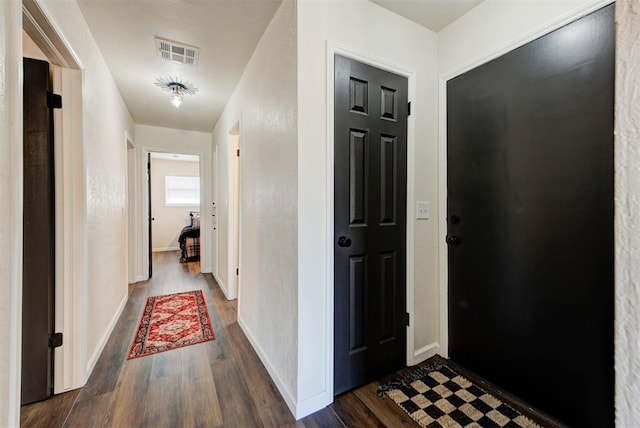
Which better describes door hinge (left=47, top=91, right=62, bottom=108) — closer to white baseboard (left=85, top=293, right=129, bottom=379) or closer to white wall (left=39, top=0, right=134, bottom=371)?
white wall (left=39, top=0, right=134, bottom=371)

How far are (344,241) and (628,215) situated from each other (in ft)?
4.31

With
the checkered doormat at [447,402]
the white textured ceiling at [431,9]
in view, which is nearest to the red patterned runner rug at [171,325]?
the checkered doormat at [447,402]

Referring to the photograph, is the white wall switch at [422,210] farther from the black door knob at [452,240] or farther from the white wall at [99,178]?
the white wall at [99,178]

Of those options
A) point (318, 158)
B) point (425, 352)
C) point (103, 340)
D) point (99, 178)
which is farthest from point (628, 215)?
point (103, 340)

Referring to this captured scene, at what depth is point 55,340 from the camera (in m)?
1.65

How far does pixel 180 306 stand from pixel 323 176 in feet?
8.32

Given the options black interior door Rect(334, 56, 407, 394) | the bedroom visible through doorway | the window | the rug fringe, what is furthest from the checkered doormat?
the window

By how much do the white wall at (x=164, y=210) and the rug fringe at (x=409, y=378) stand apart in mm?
6533

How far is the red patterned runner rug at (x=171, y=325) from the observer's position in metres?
2.22

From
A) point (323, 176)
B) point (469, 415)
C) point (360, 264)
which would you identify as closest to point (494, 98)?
point (323, 176)

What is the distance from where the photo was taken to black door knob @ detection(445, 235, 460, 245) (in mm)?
1892

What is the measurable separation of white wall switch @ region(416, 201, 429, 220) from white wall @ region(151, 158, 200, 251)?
6.47 meters

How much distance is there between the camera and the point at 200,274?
14.6ft

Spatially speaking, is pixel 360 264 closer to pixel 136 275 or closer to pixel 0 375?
pixel 0 375
